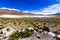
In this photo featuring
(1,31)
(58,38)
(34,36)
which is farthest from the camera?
(1,31)

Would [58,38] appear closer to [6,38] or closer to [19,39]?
[19,39]

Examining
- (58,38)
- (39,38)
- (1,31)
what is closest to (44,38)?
(39,38)

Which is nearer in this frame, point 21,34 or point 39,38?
point 39,38

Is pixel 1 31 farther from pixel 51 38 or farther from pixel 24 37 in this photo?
pixel 51 38

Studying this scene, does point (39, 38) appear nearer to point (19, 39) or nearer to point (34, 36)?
point (34, 36)

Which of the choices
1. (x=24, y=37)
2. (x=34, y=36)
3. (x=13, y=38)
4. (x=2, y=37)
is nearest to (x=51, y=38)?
(x=34, y=36)

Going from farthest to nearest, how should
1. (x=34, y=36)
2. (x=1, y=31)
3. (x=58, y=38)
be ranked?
(x=1, y=31)
(x=34, y=36)
(x=58, y=38)

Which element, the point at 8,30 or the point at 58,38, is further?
the point at 8,30
